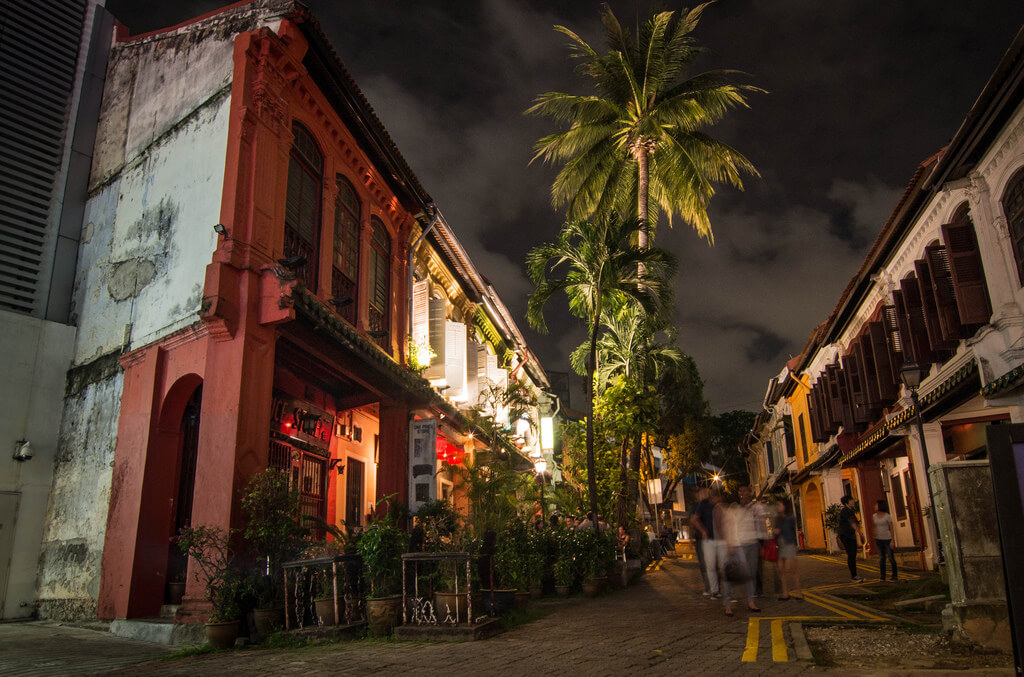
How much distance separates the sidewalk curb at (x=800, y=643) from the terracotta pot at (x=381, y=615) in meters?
4.23

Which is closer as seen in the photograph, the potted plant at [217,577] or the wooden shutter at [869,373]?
the potted plant at [217,577]

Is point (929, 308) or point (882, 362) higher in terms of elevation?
point (929, 308)

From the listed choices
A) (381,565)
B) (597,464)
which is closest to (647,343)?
(597,464)

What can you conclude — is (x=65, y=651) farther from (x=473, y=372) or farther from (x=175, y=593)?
(x=473, y=372)

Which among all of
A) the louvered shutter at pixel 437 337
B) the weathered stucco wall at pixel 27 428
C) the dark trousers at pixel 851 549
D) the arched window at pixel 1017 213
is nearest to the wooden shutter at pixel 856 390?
the dark trousers at pixel 851 549

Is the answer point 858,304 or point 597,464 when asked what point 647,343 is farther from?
point 858,304

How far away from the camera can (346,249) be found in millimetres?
13922

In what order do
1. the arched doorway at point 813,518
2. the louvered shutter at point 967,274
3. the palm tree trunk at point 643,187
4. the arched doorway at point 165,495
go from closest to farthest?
the arched doorway at point 165,495 < the louvered shutter at point 967,274 < the palm tree trunk at point 643,187 < the arched doorway at point 813,518

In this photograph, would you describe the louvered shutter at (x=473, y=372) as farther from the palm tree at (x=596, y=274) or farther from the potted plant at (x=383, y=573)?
the potted plant at (x=383, y=573)

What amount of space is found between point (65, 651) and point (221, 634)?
6.06 feet

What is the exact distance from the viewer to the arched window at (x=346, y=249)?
13316 millimetres

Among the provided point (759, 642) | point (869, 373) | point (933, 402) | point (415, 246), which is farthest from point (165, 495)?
point (869, 373)

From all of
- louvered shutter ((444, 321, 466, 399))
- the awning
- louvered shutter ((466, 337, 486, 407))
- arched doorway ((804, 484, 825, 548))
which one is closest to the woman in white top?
the awning

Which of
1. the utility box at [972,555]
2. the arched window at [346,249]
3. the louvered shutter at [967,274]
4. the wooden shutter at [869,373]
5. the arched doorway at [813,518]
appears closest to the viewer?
the utility box at [972,555]
